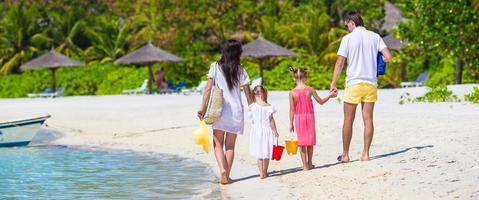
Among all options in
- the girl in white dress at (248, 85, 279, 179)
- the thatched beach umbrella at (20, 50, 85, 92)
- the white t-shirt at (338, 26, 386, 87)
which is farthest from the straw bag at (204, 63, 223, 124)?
the thatched beach umbrella at (20, 50, 85, 92)

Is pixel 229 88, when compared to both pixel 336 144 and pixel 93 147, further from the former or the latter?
pixel 93 147

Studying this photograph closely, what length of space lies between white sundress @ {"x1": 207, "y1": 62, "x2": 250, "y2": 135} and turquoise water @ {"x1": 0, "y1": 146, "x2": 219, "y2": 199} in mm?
751

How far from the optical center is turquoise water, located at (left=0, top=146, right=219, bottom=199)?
1092cm

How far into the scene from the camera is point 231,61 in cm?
996

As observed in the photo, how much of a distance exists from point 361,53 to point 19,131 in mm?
9436

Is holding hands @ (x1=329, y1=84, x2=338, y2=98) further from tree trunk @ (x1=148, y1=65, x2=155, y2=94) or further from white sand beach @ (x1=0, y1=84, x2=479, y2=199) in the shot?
tree trunk @ (x1=148, y1=65, x2=155, y2=94)

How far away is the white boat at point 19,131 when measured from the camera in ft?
58.6

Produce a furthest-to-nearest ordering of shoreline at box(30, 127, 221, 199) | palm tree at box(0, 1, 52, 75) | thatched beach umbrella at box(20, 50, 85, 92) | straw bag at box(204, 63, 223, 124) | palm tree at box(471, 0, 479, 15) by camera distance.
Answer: palm tree at box(0, 1, 52, 75) → thatched beach umbrella at box(20, 50, 85, 92) → palm tree at box(471, 0, 479, 15) → shoreline at box(30, 127, 221, 199) → straw bag at box(204, 63, 223, 124)

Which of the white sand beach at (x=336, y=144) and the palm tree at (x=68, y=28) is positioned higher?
the palm tree at (x=68, y=28)

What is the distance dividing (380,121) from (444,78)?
51.4 feet

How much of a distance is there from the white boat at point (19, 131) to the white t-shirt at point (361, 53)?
29.5 ft

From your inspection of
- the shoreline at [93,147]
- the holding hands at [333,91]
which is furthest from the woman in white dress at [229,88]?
the holding hands at [333,91]

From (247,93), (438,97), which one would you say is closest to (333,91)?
(247,93)

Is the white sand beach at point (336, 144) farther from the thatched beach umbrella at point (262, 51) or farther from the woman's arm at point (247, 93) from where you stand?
the thatched beach umbrella at point (262, 51)
